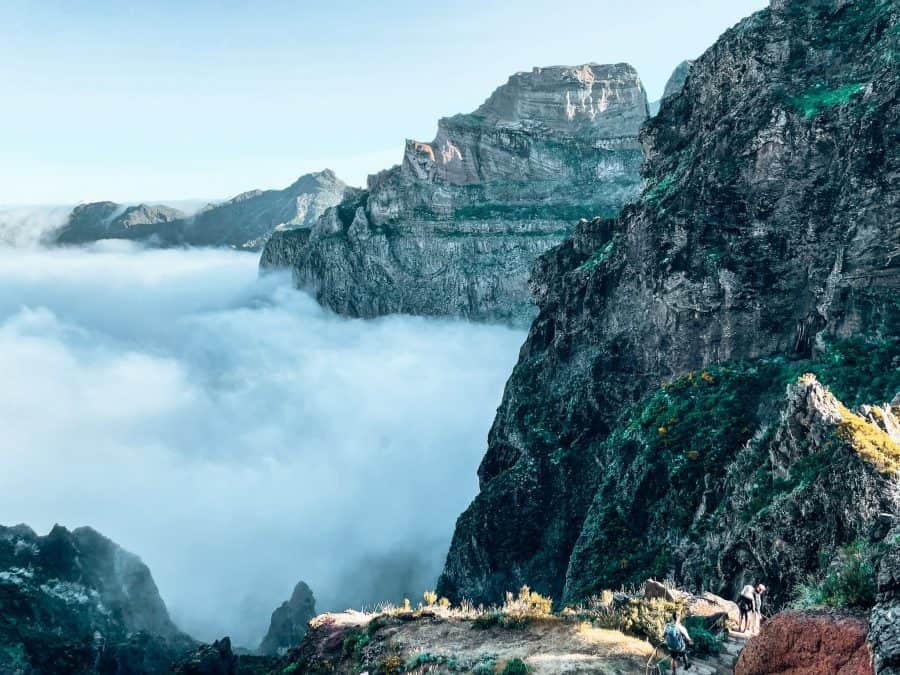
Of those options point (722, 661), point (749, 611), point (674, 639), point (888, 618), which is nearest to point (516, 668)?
point (674, 639)

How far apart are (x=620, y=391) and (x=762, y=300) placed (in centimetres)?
1820

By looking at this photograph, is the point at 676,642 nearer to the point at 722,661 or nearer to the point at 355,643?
the point at 722,661

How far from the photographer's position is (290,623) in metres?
108

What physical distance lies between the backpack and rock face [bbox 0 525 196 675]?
77827 mm

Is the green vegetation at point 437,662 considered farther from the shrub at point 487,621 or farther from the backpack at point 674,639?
the backpack at point 674,639

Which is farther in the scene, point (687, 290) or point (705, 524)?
point (687, 290)

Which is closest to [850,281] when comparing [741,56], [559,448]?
[741,56]

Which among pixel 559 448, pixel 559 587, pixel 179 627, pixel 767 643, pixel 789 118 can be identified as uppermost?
pixel 789 118

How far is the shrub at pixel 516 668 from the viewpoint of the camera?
22.5 m

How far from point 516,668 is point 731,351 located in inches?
1834

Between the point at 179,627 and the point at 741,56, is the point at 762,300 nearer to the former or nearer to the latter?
the point at 741,56

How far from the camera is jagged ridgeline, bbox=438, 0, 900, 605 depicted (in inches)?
1406

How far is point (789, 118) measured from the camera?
56.3 m

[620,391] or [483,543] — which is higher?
[620,391]
